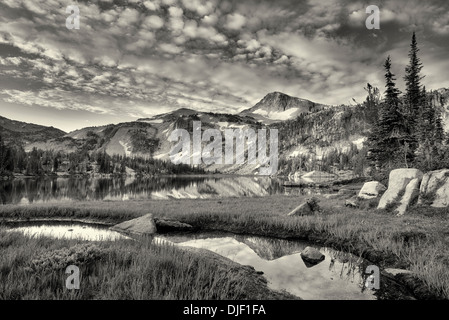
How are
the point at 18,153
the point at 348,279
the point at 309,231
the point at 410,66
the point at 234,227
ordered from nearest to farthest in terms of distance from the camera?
1. the point at 348,279
2. the point at 309,231
3. the point at 234,227
4. the point at 410,66
5. the point at 18,153

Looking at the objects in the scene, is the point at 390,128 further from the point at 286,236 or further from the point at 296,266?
the point at 296,266

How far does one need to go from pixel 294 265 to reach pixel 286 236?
19.2 ft

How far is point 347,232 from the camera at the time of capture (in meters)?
14.6

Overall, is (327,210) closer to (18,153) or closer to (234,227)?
(234,227)

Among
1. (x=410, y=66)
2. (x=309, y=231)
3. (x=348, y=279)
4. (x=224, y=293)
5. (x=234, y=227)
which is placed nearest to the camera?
(x=224, y=293)

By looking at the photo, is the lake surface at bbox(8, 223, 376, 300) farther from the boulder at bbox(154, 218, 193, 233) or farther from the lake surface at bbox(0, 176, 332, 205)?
the lake surface at bbox(0, 176, 332, 205)

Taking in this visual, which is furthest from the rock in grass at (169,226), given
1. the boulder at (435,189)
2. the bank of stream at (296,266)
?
the boulder at (435,189)

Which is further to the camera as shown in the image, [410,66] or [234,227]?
[410,66]

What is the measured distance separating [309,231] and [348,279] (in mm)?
7447

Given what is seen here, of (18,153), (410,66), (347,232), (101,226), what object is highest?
(410,66)

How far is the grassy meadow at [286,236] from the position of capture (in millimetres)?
6605

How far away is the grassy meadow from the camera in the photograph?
260 inches

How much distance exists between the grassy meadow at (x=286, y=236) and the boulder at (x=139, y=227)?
126 inches
